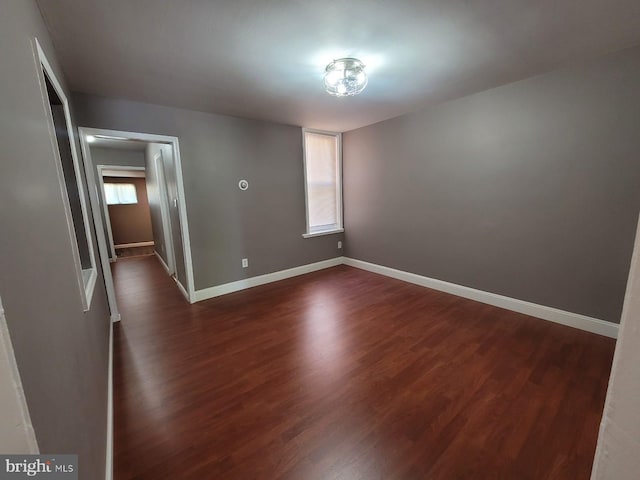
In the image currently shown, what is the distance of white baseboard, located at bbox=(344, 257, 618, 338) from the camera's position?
2355 mm

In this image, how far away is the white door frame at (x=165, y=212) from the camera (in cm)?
405

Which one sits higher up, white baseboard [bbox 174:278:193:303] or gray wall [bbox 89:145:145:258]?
gray wall [bbox 89:145:145:258]

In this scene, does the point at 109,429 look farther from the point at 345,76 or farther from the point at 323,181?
the point at 323,181

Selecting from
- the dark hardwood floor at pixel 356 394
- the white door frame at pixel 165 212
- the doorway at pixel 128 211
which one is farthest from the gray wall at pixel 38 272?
the doorway at pixel 128 211

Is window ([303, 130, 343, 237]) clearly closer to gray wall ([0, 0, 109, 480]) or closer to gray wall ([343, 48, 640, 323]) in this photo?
gray wall ([343, 48, 640, 323])

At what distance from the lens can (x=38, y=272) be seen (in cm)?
72

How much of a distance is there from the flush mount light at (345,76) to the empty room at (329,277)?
2cm

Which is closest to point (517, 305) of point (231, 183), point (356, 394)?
point (356, 394)

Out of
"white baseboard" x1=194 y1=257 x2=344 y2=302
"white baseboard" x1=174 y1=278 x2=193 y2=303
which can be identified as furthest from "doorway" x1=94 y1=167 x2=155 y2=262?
"white baseboard" x1=194 y1=257 x2=344 y2=302

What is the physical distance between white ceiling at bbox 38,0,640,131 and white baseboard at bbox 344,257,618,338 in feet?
7.37

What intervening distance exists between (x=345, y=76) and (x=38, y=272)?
222cm

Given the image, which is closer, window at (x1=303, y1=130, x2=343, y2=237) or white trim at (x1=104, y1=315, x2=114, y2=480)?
white trim at (x1=104, y1=315, x2=114, y2=480)

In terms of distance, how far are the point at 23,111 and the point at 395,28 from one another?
75.5 inches

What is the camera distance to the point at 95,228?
261 centimetres
